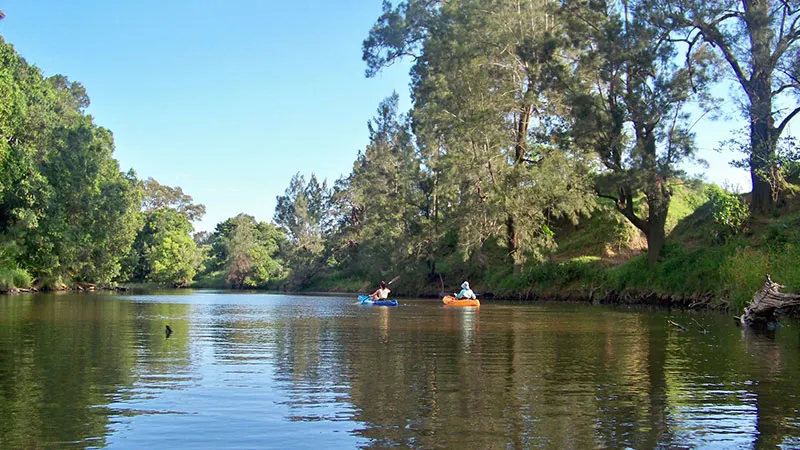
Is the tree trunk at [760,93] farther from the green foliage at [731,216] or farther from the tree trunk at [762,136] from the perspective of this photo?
the green foliage at [731,216]

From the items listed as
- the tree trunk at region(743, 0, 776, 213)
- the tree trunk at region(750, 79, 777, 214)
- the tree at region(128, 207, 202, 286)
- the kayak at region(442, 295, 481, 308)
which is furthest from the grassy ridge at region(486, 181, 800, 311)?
the tree at region(128, 207, 202, 286)

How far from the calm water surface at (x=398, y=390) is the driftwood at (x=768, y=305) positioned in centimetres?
101

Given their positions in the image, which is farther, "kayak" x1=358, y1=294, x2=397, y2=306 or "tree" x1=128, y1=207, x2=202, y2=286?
"tree" x1=128, y1=207, x2=202, y2=286

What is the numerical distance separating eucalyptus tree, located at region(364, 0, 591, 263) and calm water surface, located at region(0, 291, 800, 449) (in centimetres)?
2427

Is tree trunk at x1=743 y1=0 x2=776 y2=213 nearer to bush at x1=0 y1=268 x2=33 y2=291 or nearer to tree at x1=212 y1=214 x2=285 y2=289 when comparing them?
bush at x1=0 y1=268 x2=33 y2=291

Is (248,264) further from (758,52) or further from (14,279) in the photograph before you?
(758,52)

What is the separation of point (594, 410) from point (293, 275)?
82.6 m

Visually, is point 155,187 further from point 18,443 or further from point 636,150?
point 18,443

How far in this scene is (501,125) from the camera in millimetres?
44594

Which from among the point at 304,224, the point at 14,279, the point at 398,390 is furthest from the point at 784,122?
the point at 304,224

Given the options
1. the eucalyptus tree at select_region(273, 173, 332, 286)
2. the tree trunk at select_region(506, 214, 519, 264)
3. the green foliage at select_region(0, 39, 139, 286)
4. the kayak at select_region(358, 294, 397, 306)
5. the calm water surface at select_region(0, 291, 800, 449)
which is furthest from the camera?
the eucalyptus tree at select_region(273, 173, 332, 286)

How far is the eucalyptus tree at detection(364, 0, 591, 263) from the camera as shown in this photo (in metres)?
41.4

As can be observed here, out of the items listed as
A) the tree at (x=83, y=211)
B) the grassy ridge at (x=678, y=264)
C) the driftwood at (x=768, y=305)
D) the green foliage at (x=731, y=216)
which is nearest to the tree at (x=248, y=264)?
the tree at (x=83, y=211)

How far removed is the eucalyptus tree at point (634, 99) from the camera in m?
32.6
